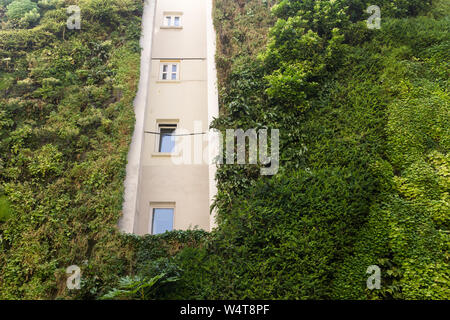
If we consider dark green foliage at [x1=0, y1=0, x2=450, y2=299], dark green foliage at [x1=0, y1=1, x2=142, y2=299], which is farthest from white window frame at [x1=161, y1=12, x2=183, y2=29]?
dark green foliage at [x1=0, y1=0, x2=450, y2=299]

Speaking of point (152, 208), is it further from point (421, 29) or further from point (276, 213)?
point (421, 29)

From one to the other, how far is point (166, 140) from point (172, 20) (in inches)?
254

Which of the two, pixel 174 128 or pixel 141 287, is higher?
pixel 174 128

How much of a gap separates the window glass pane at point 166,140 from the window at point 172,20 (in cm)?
553

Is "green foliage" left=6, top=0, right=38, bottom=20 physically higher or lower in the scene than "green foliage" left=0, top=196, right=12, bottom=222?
higher

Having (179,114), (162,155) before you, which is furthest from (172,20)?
(162,155)

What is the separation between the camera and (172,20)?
1480 centimetres

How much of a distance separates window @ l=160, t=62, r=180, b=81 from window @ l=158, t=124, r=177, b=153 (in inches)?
91.9

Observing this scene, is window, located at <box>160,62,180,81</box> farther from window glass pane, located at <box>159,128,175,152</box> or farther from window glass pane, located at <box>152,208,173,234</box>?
window glass pane, located at <box>152,208,173,234</box>

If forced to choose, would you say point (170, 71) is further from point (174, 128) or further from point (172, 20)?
point (172, 20)

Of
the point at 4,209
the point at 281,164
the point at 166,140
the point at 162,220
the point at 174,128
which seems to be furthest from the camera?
the point at 174,128

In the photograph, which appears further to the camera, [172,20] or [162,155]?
[172,20]

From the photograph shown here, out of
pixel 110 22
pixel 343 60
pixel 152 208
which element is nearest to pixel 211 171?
pixel 152 208

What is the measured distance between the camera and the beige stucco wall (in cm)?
1062
